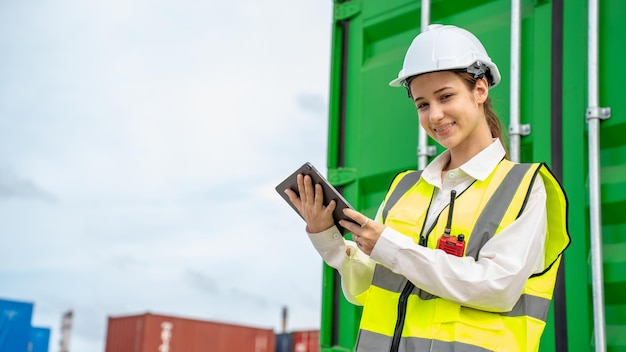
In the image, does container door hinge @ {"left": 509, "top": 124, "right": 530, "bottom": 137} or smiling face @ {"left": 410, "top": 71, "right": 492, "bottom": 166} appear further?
container door hinge @ {"left": 509, "top": 124, "right": 530, "bottom": 137}

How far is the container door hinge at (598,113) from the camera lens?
2.96m

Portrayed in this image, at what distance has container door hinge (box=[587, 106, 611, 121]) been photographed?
2.96 m

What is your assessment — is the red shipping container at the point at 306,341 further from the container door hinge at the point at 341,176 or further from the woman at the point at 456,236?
the woman at the point at 456,236

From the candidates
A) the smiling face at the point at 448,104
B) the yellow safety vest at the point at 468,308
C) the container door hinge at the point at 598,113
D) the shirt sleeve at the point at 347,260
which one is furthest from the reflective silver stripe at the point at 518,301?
the container door hinge at the point at 598,113

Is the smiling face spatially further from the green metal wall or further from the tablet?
the green metal wall

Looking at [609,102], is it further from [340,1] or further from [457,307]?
[340,1]

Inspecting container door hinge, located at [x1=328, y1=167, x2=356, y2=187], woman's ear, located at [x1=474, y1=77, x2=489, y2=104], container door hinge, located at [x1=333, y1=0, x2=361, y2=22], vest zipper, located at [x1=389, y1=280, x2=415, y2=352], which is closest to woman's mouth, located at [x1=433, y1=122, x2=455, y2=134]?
woman's ear, located at [x1=474, y1=77, x2=489, y2=104]

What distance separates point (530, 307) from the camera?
7.30 ft

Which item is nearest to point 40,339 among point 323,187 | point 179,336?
point 323,187

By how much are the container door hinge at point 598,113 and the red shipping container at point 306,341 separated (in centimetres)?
1780

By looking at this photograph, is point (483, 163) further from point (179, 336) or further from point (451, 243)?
point (179, 336)

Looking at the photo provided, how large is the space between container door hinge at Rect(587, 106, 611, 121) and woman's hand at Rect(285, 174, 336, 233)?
115 centimetres

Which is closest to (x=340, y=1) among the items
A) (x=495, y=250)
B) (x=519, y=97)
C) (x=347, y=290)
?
(x=519, y=97)

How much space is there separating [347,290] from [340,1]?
2163mm
